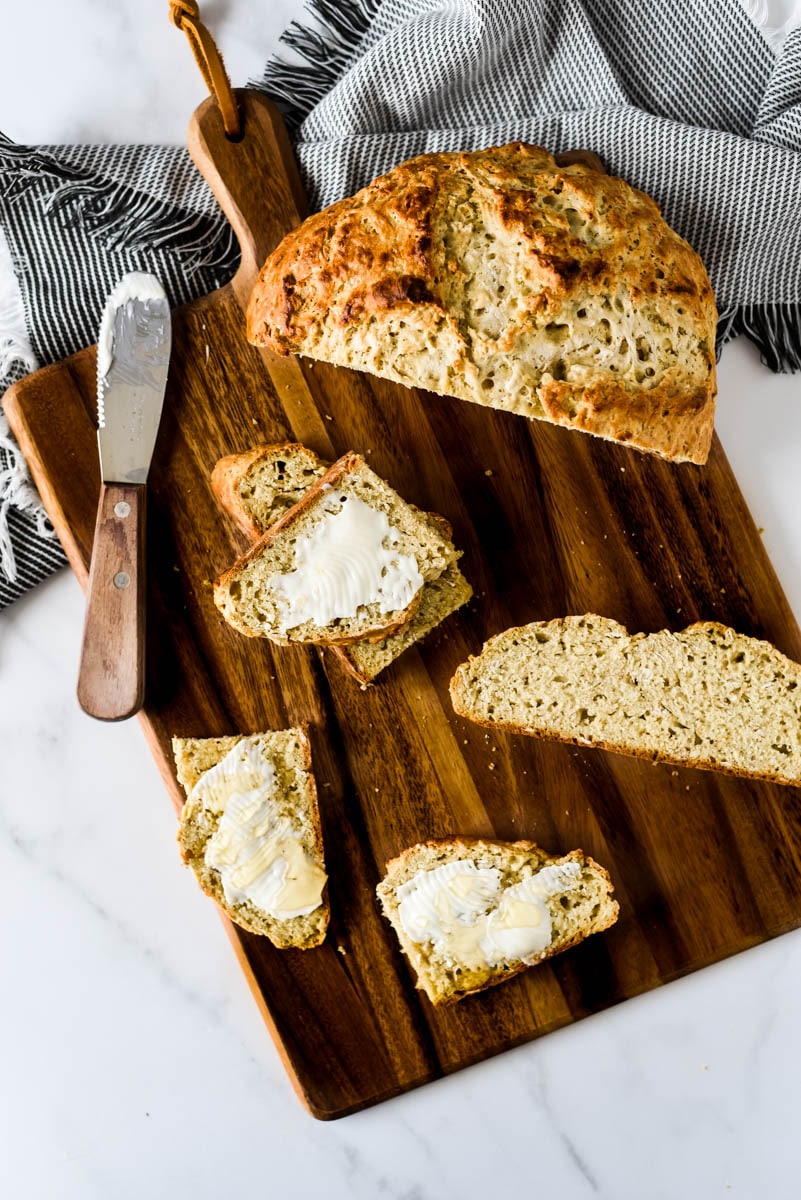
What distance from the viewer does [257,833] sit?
9.21 ft

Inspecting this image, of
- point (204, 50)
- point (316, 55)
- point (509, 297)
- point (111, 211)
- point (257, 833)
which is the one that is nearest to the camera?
point (509, 297)

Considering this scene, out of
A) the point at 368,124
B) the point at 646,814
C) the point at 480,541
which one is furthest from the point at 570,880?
the point at 368,124

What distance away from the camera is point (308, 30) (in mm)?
3008

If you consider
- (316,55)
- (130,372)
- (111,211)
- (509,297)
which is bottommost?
(509,297)

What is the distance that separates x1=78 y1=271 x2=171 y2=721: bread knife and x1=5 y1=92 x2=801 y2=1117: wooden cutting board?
0.10 metres

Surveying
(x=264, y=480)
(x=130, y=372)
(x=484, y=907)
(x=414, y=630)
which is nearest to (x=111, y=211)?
(x=130, y=372)

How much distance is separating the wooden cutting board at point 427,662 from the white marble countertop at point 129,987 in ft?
0.85

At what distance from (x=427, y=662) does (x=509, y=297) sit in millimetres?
1134

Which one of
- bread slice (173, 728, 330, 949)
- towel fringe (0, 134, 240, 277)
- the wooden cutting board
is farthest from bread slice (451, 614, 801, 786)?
towel fringe (0, 134, 240, 277)

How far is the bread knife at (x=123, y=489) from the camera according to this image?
9.13ft

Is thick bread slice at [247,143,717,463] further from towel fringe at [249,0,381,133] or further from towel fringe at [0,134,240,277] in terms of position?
towel fringe at [249,0,381,133]

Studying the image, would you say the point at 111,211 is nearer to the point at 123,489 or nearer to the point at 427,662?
the point at 123,489

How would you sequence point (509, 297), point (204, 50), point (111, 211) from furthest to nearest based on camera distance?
point (111, 211) → point (204, 50) → point (509, 297)

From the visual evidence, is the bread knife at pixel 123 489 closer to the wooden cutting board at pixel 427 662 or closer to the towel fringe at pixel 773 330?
the wooden cutting board at pixel 427 662
